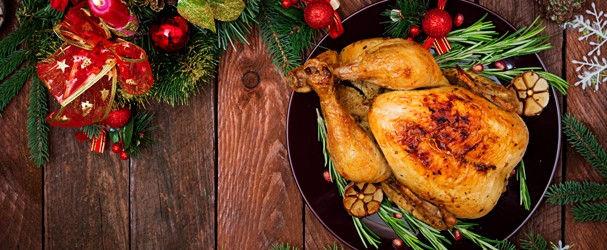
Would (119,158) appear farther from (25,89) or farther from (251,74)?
(251,74)

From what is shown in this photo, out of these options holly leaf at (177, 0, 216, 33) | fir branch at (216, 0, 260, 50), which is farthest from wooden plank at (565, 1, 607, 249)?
holly leaf at (177, 0, 216, 33)

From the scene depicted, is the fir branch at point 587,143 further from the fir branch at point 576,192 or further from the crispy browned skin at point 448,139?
the crispy browned skin at point 448,139

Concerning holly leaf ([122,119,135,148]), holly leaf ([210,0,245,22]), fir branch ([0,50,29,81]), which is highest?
holly leaf ([210,0,245,22])

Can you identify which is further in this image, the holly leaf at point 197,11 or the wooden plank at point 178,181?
the wooden plank at point 178,181

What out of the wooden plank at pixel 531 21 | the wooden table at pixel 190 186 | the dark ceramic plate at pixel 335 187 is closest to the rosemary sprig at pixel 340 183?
the dark ceramic plate at pixel 335 187

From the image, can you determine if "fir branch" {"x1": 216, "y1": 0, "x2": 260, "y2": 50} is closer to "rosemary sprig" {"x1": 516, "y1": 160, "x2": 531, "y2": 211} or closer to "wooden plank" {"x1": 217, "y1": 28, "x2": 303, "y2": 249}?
"wooden plank" {"x1": 217, "y1": 28, "x2": 303, "y2": 249}

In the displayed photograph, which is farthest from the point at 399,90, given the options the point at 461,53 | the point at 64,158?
the point at 64,158
